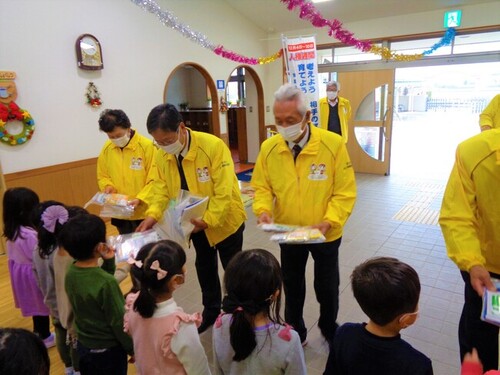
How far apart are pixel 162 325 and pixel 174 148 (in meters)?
1.04

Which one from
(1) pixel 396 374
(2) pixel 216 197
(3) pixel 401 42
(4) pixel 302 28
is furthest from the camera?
(4) pixel 302 28

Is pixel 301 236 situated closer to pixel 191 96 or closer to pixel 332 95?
pixel 332 95

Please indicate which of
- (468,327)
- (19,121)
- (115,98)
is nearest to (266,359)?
(468,327)

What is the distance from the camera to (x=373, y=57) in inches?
265

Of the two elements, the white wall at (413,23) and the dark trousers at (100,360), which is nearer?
the dark trousers at (100,360)

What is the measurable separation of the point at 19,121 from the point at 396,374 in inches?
172

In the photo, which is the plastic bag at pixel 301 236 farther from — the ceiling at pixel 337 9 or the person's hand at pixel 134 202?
the ceiling at pixel 337 9

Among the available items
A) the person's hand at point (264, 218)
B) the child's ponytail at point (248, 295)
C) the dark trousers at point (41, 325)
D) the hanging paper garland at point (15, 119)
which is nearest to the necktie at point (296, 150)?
the person's hand at point (264, 218)

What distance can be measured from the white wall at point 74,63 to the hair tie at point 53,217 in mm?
2847

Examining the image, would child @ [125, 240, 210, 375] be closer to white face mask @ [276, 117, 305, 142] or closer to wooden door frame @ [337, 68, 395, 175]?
white face mask @ [276, 117, 305, 142]

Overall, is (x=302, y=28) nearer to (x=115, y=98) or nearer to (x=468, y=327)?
(x=115, y=98)

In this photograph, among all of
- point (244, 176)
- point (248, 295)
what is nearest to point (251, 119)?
point (244, 176)

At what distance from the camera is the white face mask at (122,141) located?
248 cm

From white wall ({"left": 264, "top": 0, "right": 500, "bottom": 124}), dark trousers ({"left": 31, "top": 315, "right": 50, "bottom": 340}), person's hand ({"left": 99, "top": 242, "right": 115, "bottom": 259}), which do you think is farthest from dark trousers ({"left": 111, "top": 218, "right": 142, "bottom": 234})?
white wall ({"left": 264, "top": 0, "right": 500, "bottom": 124})
